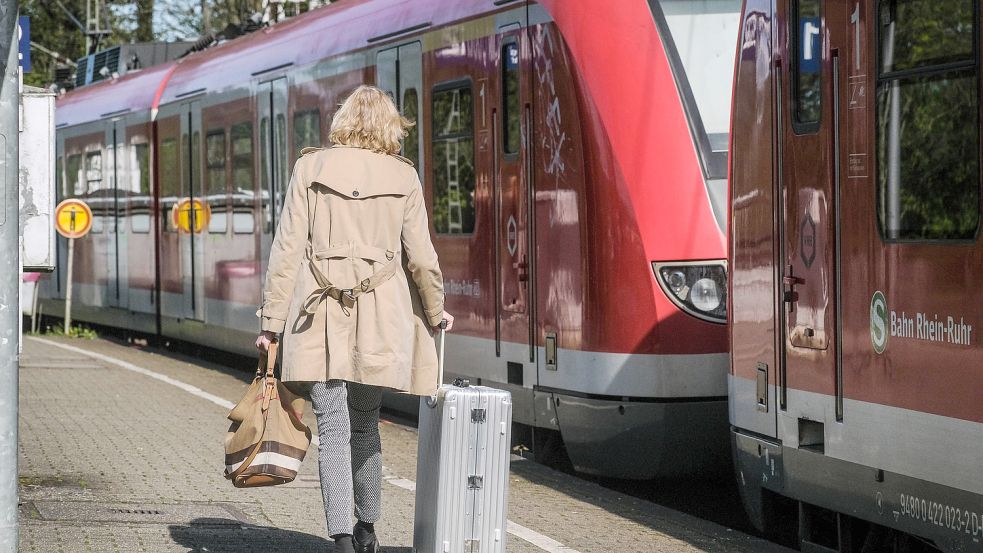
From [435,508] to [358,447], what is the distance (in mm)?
395

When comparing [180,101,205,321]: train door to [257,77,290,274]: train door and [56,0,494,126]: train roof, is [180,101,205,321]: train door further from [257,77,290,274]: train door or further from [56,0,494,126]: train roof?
[257,77,290,274]: train door

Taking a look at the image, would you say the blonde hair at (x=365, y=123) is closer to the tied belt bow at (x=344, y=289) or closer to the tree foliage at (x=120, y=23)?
the tied belt bow at (x=344, y=289)

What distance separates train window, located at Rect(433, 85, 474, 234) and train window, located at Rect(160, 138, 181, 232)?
8033mm

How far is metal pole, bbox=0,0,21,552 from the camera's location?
4973 millimetres

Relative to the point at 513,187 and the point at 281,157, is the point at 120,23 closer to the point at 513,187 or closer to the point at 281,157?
the point at 281,157

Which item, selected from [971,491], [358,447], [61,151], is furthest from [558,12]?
[61,151]

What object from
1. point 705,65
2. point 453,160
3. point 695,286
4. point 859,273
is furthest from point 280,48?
point 859,273

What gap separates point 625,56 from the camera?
8906 millimetres

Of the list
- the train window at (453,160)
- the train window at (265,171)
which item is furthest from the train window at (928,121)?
the train window at (265,171)

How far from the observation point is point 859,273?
631 centimetres

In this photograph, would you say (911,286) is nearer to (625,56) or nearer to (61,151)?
(625,56)

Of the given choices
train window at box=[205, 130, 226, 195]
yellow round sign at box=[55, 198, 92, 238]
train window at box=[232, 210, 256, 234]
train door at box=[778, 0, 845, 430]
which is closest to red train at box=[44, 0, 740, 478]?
train door at box=[778, 0, 845, 430]

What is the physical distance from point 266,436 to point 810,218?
7.51ft

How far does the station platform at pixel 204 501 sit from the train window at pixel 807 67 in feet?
6.14
